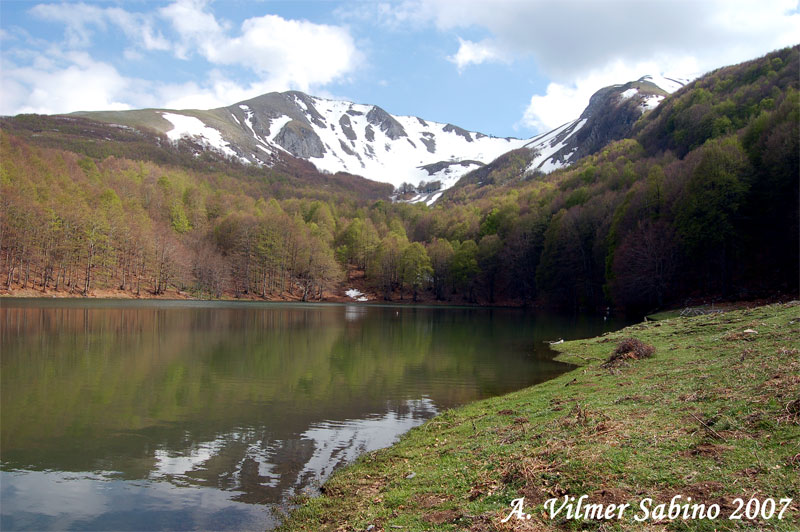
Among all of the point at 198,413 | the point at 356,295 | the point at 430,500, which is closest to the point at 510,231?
the point at 356,295

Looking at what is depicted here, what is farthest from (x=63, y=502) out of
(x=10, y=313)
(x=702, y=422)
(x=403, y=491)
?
(x=10, y=313)

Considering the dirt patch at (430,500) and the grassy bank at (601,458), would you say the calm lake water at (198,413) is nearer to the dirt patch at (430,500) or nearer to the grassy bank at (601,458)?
the grassy bank at (601,458)

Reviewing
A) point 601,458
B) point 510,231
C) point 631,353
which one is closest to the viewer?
point 601,458

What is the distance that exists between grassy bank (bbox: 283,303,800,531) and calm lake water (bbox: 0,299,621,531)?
181 cm

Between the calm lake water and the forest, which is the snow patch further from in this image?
the calm lake water

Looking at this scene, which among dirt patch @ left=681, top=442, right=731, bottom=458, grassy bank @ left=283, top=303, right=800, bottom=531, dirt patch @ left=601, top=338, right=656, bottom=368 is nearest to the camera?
grassy bank @ left=283, top=303, right=800, bottom=531

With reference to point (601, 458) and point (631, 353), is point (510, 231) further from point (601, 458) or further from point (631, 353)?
point (601, 458)

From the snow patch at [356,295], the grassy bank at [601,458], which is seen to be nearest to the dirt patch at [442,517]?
the grassy bank at [601,458]

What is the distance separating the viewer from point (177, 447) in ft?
43.4

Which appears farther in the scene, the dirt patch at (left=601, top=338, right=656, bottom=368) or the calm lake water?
the dirt patch at (left=601, top=338, right=656, bottom=368)

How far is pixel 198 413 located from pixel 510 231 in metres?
107

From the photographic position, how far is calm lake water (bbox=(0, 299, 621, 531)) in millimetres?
9875

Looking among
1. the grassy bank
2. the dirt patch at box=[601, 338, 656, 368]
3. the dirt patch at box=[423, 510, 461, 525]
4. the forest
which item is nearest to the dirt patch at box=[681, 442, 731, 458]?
the grassy bank

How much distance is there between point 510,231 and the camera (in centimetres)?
11775
